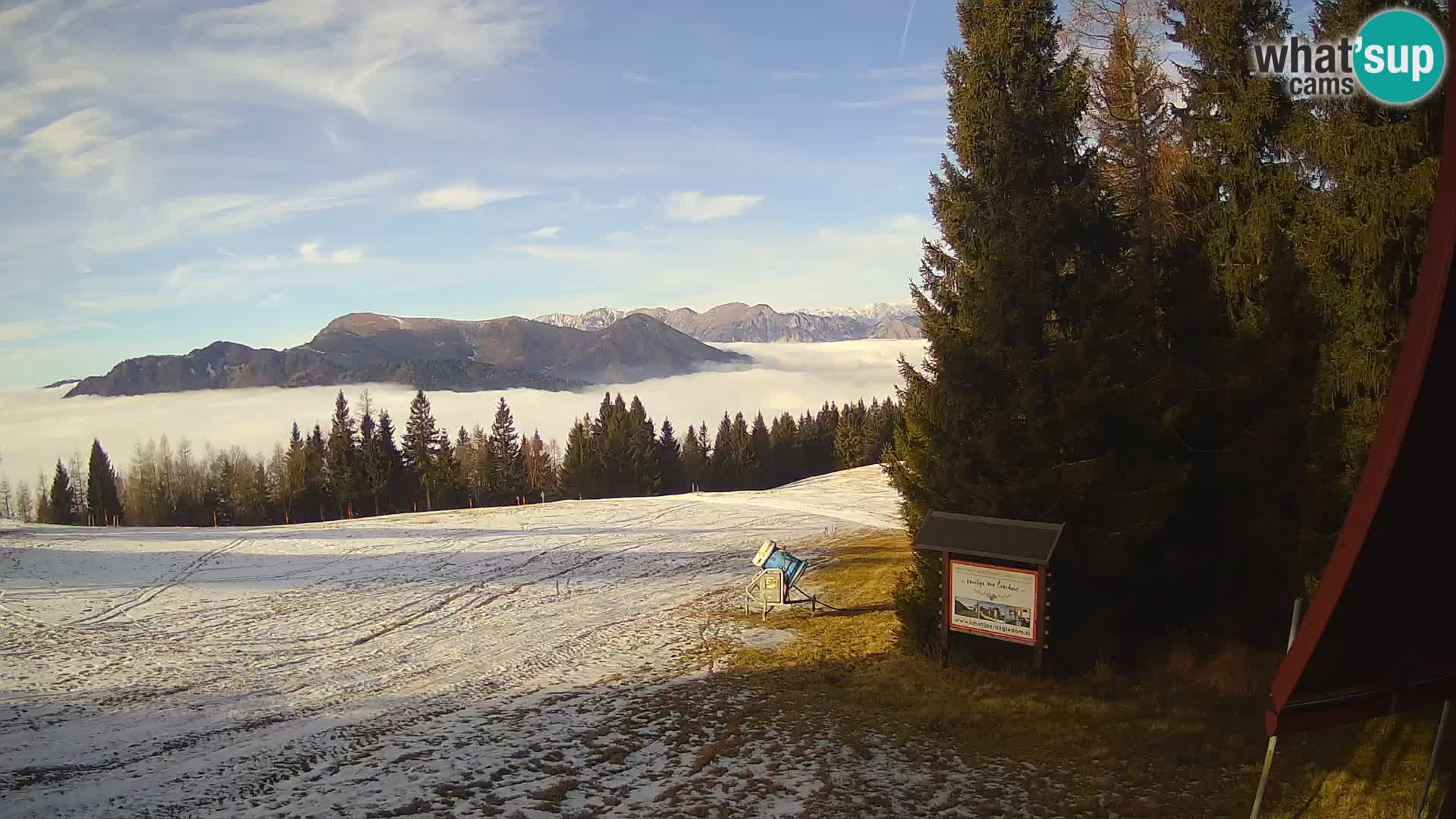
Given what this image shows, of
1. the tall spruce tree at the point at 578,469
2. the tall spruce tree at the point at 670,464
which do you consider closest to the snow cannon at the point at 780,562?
the tall spruce tree at the point at 578,469

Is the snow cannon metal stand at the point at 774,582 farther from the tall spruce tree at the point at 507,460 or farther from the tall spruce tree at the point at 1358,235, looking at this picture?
the tall spruce tree at the point at 507,460

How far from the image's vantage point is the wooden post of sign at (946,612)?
50.0ft

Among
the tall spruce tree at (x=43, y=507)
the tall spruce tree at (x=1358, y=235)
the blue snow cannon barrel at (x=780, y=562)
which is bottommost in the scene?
the tall spruce tree at (x=43, y=507)

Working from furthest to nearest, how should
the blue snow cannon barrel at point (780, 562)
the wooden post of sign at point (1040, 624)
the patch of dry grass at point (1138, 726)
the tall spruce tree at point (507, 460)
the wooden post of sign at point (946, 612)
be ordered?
the tall spruce tree at point (507, 460), the blue snow cannon barrel at point (780, 562), the wooden post of sign at point (946, 612), the wooden post of sign at point (1040, 624), the patch of dry grass at point (1138, 726)

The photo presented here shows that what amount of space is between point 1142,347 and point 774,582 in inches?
438

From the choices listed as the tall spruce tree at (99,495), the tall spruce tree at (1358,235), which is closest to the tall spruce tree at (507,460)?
the tall spruce tree at (99,495)

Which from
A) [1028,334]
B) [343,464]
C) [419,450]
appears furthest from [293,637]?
[419,450]

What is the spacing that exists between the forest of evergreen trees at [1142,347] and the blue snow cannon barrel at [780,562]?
6176 mm

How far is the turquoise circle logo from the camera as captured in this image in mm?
11453

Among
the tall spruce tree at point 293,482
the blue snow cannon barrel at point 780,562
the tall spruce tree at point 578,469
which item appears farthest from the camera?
the tall spruce tree at point 578,469

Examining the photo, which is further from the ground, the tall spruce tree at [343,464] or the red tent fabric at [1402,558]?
the red tent fabric at [1402,558]

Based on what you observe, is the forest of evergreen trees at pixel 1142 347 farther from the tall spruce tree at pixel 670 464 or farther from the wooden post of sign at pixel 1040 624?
the tall spruce tree at pixel 670 464

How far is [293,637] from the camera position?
68.7ft

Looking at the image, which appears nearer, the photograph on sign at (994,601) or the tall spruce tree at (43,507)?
the photograph on sign at (994,601)
